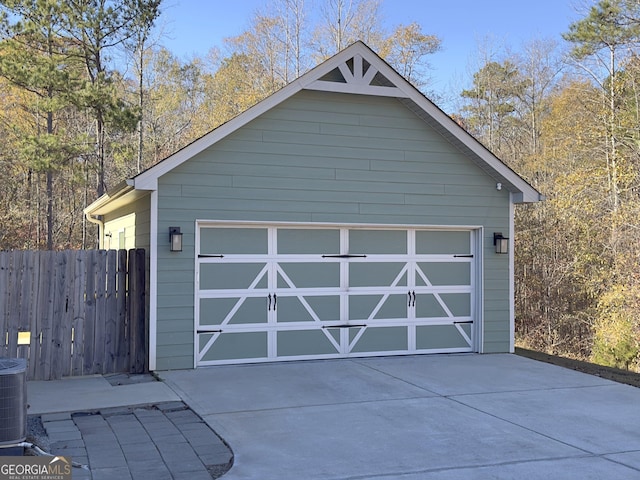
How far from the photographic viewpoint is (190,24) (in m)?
23.5

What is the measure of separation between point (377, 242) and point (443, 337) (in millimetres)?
1844

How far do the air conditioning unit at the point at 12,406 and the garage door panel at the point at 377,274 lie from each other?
5554 mm

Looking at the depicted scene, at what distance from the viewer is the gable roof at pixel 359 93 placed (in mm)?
8555

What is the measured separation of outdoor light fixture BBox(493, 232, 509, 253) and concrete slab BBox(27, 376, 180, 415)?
5.56 m

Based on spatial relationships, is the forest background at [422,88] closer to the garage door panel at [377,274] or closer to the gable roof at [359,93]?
the gable roof at [359,93]

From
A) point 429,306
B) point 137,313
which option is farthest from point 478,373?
point 137,313

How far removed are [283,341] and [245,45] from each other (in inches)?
735

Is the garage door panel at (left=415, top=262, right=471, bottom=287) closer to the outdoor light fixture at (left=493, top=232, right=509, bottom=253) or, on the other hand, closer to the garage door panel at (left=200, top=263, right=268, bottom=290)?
the outdoor light fixture at (left=493, top=232, right=509, bottom=253)

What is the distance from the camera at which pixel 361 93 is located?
9.45 metres

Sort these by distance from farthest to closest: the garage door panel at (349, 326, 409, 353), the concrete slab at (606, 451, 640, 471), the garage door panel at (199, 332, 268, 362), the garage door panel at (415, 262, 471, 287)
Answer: the garage door panel at (415, 262, 471, 287) → the garage door panel at (349, 326, 409, 353) → the garage door panel at (199, 332, 268, 362) → the concrete slab at (606, 451, 640, 471)

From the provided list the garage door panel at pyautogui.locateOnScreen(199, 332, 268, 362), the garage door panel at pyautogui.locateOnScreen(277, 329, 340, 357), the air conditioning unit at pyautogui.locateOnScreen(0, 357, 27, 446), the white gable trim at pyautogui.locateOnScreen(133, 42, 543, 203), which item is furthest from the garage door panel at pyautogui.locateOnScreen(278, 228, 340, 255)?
the air conditioning unit at pyautogui.locateOnScreen(0, 357, 27, 446)

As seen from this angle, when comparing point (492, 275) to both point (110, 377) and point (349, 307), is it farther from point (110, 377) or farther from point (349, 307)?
point (110, 377)

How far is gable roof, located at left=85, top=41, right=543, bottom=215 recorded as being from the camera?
337 inches

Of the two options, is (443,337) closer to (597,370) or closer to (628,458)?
(597,370)
